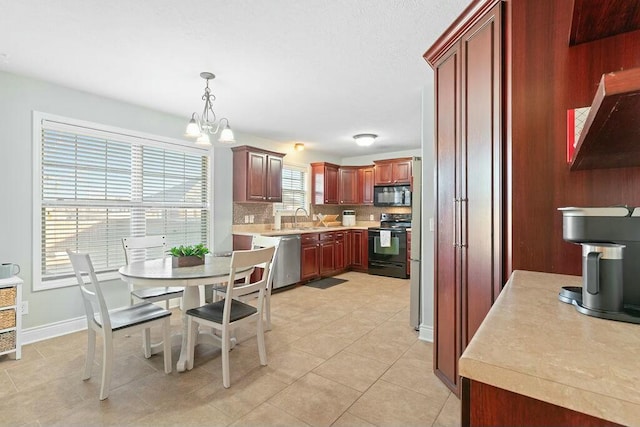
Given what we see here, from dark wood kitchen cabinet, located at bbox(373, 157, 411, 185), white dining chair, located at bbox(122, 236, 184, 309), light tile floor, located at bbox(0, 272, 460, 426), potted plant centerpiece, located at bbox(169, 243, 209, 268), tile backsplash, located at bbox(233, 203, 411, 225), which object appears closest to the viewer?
light tile floor, located at bbox(0, 272, 460, 426)

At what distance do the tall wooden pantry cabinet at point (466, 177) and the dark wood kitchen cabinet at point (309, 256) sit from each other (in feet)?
10.2

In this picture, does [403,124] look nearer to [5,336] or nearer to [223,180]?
[223,180]

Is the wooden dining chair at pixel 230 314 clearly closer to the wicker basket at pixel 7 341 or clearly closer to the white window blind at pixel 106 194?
the wicker basket at pixel 7 341

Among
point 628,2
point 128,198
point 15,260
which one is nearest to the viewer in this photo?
point 628,2

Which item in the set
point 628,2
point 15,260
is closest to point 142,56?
point 15,260

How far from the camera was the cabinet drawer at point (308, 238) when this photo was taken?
17.1 ft

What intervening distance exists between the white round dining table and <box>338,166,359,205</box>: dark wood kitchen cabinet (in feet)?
13.8

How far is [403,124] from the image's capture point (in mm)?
4527

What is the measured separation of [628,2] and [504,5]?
0.71 m

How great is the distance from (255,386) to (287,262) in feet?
9.05

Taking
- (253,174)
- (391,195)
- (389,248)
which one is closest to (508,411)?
(253,174)

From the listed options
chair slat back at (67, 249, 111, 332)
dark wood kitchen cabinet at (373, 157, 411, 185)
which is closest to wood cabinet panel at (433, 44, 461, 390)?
chair slat back at (67, 249, 111, 332)

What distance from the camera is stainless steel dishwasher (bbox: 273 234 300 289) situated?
4734 mm

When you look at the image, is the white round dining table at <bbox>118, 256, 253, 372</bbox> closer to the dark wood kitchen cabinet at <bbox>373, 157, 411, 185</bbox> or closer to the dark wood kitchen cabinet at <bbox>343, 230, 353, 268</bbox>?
the dark wood kitchen cabinet at <bbox>343, 230, 353, 268</bbox>
